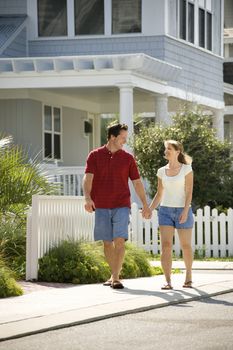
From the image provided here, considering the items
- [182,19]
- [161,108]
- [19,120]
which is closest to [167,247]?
[161,108]

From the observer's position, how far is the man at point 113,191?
13016mm

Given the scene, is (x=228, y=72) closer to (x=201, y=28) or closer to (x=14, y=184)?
(x=201, y=28)

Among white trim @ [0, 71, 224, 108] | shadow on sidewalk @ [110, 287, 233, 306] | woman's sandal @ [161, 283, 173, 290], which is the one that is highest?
white trim @ [0, 71, 224, 108]

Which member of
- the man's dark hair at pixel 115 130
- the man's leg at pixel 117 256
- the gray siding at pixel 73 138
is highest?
the gray siding at pixel 73 138

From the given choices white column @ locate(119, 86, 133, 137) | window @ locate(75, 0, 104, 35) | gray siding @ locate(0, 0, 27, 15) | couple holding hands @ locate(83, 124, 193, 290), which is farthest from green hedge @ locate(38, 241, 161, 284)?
gray siding @ locate(0, 0, 27, 15)

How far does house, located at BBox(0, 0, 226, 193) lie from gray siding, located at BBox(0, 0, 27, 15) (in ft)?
0.09

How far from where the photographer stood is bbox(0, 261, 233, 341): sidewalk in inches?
388

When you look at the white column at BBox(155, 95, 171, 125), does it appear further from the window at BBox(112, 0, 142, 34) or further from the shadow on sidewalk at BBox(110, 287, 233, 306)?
the shadow on sidewalk at BBox(110, 287, 233, 306)

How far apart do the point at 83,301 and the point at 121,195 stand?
187 centimetres

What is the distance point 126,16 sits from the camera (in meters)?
28.9

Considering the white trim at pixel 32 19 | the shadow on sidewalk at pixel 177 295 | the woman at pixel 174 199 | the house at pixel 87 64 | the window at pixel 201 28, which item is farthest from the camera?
the window at pixel 201 28

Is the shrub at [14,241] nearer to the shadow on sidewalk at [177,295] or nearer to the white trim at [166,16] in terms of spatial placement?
the shadow on sidewalk at [177,295]

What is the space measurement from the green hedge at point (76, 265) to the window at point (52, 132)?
1411 cm

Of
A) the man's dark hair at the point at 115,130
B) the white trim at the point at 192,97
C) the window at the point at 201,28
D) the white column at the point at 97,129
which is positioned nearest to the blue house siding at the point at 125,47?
the white trim at the point at 192,97
